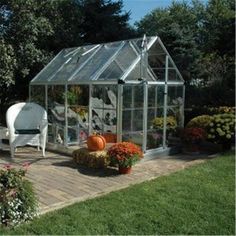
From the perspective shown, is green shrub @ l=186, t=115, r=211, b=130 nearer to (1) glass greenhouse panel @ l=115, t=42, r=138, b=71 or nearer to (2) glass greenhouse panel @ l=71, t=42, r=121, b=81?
(1) glass greenhouse panel @ l=115, t=42, r=138, b=71

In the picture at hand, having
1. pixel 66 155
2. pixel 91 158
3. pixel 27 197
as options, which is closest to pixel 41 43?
pixel 66 155

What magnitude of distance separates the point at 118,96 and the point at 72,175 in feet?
7.29

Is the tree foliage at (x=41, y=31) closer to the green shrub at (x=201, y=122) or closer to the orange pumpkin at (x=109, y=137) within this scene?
the orange pumpkin at (x=109, y=137)

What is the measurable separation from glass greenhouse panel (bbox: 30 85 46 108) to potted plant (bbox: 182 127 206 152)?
147 inches

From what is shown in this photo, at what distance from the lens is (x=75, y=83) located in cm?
962

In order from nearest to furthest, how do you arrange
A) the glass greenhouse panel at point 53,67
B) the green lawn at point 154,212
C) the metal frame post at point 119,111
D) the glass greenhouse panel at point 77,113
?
the green lawn at point 154,212
the metal frame post at point 119,111
the glass greenhouse panel at point 77,113
the glass greenhouse panel at point 53,67

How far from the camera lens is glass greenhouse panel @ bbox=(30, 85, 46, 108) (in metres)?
10.9

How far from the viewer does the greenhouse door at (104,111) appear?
9141 mm

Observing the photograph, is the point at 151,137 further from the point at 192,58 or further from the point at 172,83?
the point at 192,58

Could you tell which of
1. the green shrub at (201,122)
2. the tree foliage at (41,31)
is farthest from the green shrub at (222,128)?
the tree foliage at (41,31)

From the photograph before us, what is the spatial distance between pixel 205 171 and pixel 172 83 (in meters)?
3.17

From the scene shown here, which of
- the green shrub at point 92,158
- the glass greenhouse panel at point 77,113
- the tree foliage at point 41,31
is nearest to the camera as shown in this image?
the green shrub at point 92,158

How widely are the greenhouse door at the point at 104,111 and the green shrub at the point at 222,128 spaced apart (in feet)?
8.55

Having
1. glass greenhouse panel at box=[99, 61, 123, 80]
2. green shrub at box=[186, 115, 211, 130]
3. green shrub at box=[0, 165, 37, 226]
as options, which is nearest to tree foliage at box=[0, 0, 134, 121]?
glass greenhouse panel at box=[99, 61, 123, 80]
